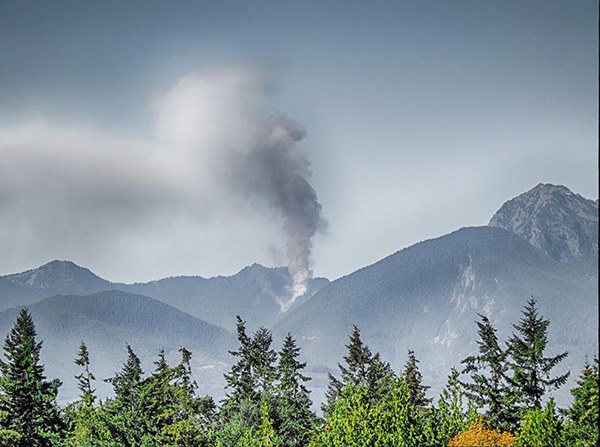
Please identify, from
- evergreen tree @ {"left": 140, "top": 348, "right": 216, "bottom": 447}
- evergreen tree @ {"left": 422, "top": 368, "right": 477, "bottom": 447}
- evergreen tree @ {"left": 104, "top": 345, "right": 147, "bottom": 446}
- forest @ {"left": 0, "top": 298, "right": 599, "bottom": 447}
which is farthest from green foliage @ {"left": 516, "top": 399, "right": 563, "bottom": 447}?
evergreen tree @ {"left": 104, "top": 345, "right": 147, "bottom": 446}

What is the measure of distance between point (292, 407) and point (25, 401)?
84.0 ft

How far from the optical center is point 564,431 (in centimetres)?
4762

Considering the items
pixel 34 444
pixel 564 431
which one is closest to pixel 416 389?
pixel 564 431

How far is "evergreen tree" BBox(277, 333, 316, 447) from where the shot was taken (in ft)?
224

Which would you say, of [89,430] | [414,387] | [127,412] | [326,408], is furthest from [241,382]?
[89,430]

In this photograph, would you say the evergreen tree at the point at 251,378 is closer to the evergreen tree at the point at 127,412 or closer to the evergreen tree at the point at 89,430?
the evergreen tree at the point at 127,412

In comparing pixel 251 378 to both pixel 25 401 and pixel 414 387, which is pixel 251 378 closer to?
pixel 414 387

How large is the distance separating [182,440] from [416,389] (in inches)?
912

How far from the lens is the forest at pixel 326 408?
Answer: 4556 cm

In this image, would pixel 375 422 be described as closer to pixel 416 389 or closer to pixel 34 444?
pixel 416 389

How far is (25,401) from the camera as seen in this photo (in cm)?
5506

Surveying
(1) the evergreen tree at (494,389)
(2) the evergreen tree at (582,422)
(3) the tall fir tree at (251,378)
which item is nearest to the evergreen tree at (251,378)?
(3) the tall fir tree at (251,378)

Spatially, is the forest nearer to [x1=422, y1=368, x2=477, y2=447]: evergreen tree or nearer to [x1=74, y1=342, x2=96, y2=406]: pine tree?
[x1=422, y1=368, x2=477, y2=447]: evergreen tree

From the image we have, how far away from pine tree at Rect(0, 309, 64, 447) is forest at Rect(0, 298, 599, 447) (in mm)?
91
